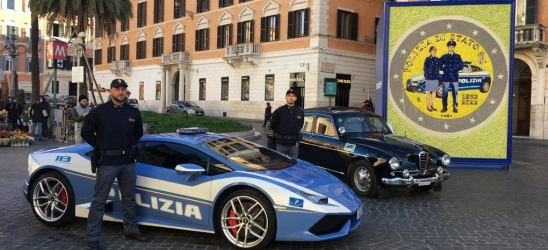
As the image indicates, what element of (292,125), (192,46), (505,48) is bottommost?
(292,125)

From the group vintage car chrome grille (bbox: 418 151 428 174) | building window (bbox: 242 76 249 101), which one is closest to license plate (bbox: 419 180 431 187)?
vintage car chrome grille (bbox: 418 151 428 174)

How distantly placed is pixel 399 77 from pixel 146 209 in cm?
866

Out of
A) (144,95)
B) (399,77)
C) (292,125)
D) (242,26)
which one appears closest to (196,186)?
(292,125)

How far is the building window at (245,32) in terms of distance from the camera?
36219mm

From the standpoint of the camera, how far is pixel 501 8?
12.0 m

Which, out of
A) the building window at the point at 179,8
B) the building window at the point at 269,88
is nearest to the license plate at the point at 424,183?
the building window at the point at 269,88

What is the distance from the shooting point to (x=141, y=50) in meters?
48.7

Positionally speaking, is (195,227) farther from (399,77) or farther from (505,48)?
(505,48)

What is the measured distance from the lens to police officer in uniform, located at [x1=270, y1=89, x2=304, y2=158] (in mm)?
8172

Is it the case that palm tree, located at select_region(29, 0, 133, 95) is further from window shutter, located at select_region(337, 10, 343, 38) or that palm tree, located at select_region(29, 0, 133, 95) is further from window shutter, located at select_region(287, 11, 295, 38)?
window shutter, located at select_region(337, 10, 343, 38)

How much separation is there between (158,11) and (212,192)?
44.3 metres

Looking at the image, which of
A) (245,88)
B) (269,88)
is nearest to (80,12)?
(269,88)

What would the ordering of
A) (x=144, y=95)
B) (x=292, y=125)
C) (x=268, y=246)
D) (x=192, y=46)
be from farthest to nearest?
(x=144, y=95) → (x=192, y=46) → (x=292, y=125) → (x=268, y=246)

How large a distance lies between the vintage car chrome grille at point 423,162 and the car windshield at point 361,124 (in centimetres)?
141
